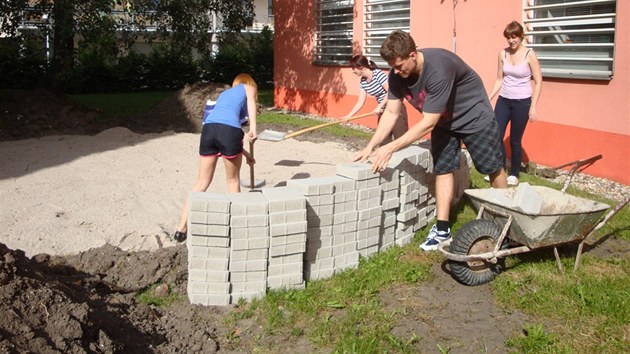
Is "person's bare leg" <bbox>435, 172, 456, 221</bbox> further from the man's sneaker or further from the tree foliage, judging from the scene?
the tree foliage

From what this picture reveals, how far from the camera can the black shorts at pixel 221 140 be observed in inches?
233

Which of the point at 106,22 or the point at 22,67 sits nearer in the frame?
the point at 106,22

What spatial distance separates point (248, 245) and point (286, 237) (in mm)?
269

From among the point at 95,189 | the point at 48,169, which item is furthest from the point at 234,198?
the point at 48,169

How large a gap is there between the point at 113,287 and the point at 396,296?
2.05m

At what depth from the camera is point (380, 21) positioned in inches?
524

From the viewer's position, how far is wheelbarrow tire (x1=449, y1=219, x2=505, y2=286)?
480cm

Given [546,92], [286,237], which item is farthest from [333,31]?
[286,237]

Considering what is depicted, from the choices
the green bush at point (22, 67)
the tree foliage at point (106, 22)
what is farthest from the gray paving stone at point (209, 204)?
the green bush at point (22, 67)

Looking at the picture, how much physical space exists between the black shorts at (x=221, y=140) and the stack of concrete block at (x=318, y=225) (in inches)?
47.2

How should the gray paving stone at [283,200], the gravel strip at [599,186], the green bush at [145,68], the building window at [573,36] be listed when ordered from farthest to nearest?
the green bush at [145,68], the building window at [573,36], the gravel strip at [599,186], the gray paving stone at [283,200]

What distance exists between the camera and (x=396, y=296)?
4.84 m

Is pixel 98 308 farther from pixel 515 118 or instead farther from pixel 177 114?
pixel 177 114

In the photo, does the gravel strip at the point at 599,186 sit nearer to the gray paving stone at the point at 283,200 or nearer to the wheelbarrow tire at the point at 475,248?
the wheelbarrow tire at the point at 475,248
